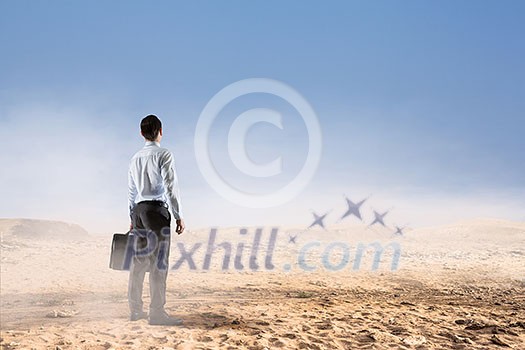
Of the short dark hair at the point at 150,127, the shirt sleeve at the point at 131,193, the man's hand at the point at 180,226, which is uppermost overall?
the short dark hair at the point at 150,127

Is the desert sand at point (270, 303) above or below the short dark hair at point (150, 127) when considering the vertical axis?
below

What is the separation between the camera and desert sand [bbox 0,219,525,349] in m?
5.91

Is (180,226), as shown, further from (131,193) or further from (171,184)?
(131,193)

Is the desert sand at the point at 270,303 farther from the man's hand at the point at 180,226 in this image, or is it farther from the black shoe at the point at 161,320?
the man's hand at the point at 180,226

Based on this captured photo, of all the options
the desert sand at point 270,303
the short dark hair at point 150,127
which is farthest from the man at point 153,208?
the desert sand at point 270,303

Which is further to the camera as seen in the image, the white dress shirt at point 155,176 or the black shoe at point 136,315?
the black shoe at point 136,315

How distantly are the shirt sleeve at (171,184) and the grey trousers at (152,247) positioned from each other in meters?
0.22

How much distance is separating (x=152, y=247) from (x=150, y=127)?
1.60m

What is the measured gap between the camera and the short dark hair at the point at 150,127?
6043mm

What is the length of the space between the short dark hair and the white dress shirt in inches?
3.7

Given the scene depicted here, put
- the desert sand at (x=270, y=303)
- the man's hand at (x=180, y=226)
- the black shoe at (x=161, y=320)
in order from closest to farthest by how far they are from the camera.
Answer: the man's hand at (x=180, y=226) < the desert sand at (x=270, y=303) < the black shoe at (x=161, y=320)


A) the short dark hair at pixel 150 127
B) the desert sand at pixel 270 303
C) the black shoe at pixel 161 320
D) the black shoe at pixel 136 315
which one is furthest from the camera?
the black shoe at pixel 136 315

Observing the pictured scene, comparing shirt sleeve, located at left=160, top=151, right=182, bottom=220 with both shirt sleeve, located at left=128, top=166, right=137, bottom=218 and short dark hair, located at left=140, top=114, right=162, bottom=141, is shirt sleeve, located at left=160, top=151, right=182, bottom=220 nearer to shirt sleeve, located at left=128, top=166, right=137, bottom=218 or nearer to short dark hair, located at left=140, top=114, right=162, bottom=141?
short dark hair, located at left=140, top=114, right=162, bottom=141

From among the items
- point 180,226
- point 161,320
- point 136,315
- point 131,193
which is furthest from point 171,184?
point 136,315
